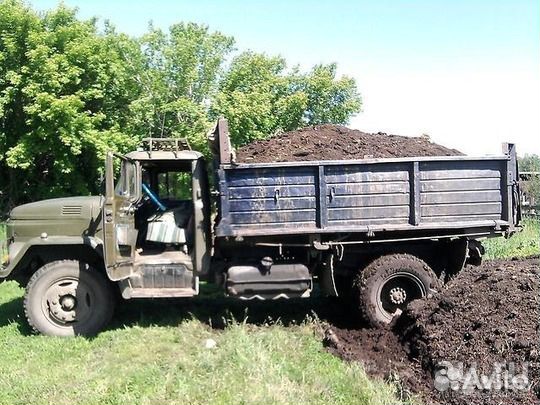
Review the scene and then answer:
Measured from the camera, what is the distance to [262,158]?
6.54 metres

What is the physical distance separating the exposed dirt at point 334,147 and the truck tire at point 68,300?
2.29 meters

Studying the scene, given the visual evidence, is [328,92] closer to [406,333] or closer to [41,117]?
[41,117]

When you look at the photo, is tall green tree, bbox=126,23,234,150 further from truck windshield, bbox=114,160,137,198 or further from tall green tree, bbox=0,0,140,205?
truck windshield, bbox=114,160,137,198

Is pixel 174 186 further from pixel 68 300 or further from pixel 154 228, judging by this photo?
pixel 68 300

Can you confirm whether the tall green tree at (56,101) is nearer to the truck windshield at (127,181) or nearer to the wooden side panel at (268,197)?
the truck windshield at (127,181)

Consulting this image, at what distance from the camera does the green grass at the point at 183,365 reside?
4.39m

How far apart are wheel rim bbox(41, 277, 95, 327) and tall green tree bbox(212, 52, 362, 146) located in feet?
32.2

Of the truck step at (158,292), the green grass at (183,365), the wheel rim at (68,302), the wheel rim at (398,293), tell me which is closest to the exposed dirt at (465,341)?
the green grass at (183,365)

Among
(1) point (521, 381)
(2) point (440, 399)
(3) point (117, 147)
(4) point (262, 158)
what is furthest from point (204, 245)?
(3) point (117, 147)

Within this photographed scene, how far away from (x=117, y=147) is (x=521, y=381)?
14.0 meters

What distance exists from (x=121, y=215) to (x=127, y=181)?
479 mm

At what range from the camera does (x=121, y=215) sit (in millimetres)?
6152

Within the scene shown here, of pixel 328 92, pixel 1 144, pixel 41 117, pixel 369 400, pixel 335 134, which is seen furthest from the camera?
pixel 328 92

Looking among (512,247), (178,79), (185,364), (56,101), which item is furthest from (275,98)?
(185,364)
